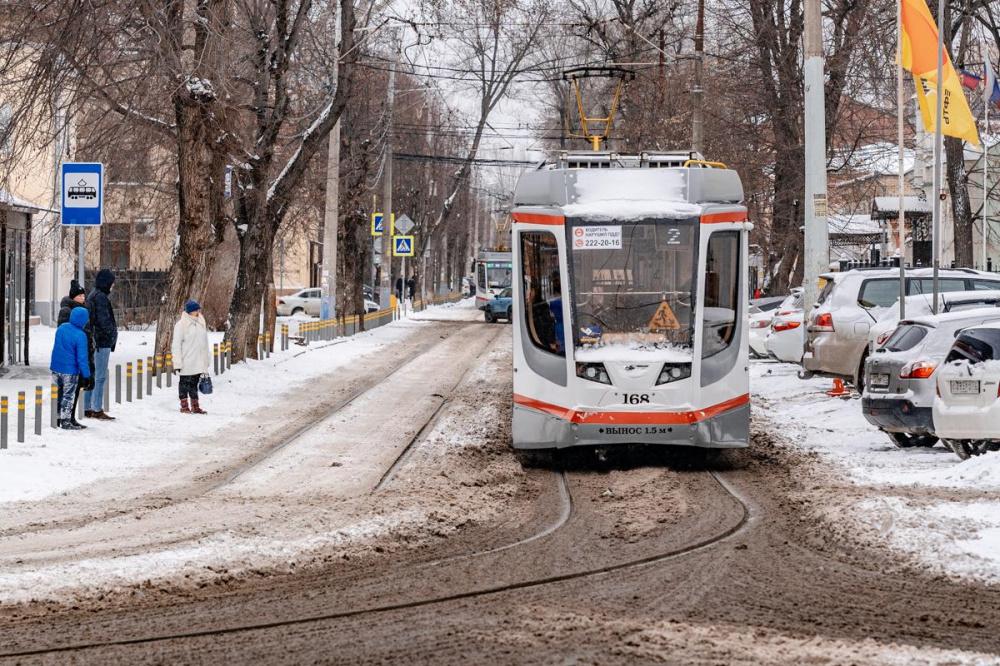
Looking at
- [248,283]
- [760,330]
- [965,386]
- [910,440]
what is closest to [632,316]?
[965,386]

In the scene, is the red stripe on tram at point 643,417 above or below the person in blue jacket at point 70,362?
below

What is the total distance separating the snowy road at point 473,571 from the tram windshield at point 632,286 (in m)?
1.33

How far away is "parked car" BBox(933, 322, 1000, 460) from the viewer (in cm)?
1319

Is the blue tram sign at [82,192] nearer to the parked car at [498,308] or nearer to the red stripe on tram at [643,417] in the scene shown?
the red stripe on tram at [643,417]

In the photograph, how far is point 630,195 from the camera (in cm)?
1460

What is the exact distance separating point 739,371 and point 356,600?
23.6 feet

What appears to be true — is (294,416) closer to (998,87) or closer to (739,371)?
(739,371)

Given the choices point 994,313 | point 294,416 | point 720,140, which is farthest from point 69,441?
point 720,140

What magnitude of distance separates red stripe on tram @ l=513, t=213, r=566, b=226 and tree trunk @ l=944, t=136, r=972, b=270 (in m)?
18.9

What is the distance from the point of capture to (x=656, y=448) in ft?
54.3

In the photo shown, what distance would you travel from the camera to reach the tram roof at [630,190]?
1440 cm

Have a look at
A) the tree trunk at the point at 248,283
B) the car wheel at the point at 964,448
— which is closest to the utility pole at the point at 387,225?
the tree trunk at the point at 248,283

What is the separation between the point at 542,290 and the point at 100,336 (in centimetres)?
709

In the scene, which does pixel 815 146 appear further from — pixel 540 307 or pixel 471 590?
pixel 471 590
